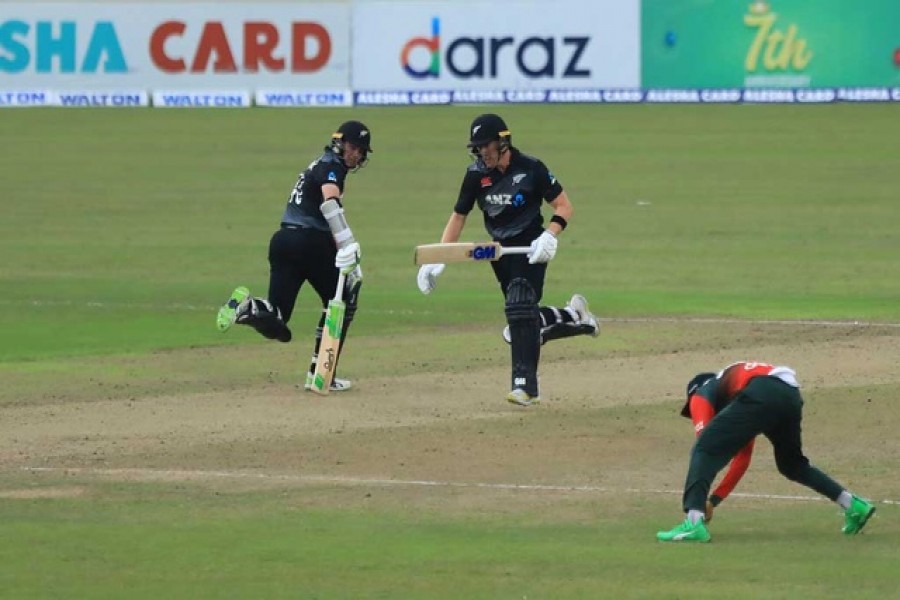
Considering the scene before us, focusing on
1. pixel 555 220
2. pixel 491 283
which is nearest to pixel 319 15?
pixel 491 283

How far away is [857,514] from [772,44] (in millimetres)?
38602

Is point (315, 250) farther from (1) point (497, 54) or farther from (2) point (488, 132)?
(1) point (497, 54)

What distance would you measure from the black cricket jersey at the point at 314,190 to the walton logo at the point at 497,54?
33.0m

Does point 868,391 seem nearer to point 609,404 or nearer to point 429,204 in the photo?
point 609,404

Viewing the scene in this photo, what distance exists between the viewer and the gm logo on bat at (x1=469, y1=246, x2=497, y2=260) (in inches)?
625

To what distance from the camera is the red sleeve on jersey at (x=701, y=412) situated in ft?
36.3

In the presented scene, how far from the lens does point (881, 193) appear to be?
3375 cm

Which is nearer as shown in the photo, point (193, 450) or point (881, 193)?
point (193, 450)

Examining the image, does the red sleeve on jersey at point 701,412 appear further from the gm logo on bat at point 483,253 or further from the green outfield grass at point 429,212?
the green outfield grass at point 429,212

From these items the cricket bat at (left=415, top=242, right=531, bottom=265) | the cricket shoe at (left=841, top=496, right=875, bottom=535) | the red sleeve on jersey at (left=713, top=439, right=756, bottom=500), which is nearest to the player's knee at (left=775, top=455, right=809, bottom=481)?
the red sleeve on jersey at (left=713, top=439, right=756, bottom=500)

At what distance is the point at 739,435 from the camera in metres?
10.9

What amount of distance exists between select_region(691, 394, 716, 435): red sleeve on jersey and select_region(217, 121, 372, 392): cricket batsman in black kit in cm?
560

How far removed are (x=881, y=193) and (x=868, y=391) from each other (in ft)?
58.2

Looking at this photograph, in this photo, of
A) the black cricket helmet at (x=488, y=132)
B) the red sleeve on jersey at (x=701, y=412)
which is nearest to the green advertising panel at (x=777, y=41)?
the black cricket helmet at (x=488, y=132)
